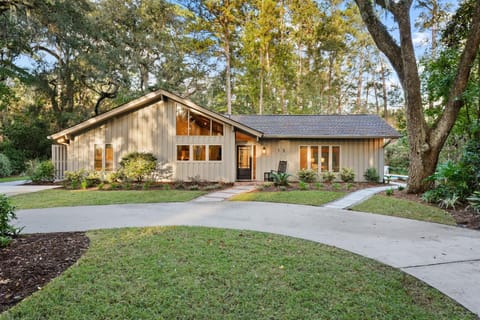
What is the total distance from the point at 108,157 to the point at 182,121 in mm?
3918

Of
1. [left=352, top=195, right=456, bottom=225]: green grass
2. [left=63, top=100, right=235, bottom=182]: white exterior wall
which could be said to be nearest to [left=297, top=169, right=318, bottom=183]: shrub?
[left=63, top=100, right=235, bottom=182]: white exterior wall

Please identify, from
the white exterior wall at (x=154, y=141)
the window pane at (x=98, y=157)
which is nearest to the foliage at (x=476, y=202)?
the white exterior wall at (x=154, y=141)

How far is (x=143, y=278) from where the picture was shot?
9.39ft

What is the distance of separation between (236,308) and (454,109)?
8714 millimetres

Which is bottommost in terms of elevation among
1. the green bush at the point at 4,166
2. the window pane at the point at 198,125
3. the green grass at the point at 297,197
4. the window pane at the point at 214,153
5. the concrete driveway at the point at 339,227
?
the concrete driveway at the point at 339,227

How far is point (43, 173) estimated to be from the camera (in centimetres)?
1218

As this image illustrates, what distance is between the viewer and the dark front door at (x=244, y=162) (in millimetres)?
13703

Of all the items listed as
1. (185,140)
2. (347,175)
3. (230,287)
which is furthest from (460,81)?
(185,140)

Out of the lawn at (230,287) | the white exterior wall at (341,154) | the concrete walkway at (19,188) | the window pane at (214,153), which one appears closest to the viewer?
the lawn at (230,287)

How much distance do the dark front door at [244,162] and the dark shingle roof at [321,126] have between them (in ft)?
4.31

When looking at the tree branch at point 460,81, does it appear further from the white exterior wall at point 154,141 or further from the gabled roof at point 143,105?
the white exterior wall at point 154,141

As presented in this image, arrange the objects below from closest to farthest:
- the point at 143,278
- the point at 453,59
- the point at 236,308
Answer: the point at 236,308 < the point at 143,278 < the point at 453,59

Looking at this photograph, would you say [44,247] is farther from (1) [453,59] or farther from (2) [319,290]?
(1) [453,59]

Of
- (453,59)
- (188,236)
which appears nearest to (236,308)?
(188,236)
